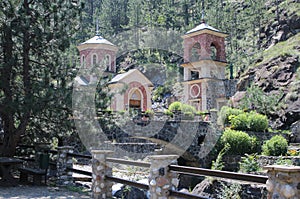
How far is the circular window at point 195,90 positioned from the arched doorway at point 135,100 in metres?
4.12

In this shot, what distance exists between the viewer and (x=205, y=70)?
1012 inches

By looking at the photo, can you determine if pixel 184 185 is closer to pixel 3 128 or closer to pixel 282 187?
pixel 3 128

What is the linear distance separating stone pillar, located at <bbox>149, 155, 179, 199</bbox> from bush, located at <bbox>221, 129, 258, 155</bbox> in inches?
553

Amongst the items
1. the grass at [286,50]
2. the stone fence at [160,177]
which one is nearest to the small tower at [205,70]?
the grass at [286,50]

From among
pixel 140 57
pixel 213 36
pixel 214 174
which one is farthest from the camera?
pixel 140 57

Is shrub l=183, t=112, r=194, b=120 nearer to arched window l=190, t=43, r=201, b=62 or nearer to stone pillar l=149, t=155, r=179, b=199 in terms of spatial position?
arched window l=190, t=43, r=201, b=62

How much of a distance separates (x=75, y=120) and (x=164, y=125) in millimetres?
8400

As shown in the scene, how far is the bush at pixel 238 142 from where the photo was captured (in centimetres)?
1888

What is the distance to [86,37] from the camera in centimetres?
4509

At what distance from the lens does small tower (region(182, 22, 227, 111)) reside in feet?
84.5

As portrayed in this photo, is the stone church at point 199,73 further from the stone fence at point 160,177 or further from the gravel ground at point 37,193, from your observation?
the gravel ground at point 37,193

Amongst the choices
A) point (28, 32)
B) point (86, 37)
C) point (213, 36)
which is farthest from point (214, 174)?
point (86, 37)

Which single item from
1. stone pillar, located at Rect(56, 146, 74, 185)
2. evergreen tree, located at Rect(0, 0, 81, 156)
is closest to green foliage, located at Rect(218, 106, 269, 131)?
evergreen tree, located at Rect(0, 0, 81, 156)

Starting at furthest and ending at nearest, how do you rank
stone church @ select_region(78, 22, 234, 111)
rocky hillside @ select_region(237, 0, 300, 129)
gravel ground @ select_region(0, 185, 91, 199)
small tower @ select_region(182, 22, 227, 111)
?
small tower @ select_region(182, 22, 227, 111) < stone church @ select_region(78, 22, 234, 111) < rocky hillside @ select_region(237, 0, 300, 129) < gravel ground @ select_region(0, 185, 91, 199)
